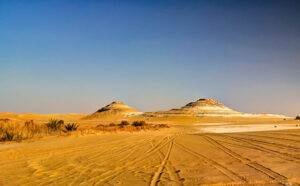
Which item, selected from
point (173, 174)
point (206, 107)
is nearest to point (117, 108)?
point (206, 107)

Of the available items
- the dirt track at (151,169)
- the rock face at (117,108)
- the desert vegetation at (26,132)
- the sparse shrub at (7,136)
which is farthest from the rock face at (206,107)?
the dirt track at (151,169)

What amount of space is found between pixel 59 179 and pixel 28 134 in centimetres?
1107

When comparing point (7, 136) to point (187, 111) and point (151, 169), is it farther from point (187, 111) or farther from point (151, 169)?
point (187, 111)

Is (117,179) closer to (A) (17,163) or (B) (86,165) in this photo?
(B) (86,165)

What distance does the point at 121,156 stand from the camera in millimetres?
8633

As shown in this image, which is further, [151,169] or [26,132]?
[26,132]

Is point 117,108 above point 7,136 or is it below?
above

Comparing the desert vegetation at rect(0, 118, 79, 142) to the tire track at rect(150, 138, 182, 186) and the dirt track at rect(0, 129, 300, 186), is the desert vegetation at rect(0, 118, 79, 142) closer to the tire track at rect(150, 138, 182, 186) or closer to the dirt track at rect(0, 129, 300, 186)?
the dirt track at rect(0, 129, 300, 186)

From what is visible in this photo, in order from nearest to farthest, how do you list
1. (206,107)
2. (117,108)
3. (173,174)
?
(173,174)
(206,107)
(117,108)

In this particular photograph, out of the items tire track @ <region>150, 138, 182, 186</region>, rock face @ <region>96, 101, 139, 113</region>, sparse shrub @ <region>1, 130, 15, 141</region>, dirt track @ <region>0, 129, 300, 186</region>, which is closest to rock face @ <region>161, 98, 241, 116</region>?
rock face @ <region>96, 101, 139, 113</region>

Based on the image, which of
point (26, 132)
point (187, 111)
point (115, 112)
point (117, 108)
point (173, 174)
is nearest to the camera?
point (173, 174)

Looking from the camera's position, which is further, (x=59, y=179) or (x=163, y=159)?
(x=163, y=159)

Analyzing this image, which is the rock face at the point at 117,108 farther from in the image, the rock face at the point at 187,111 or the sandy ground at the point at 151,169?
the sandy ground at the point at 151,169

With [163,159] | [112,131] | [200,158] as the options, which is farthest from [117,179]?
[112,131]
